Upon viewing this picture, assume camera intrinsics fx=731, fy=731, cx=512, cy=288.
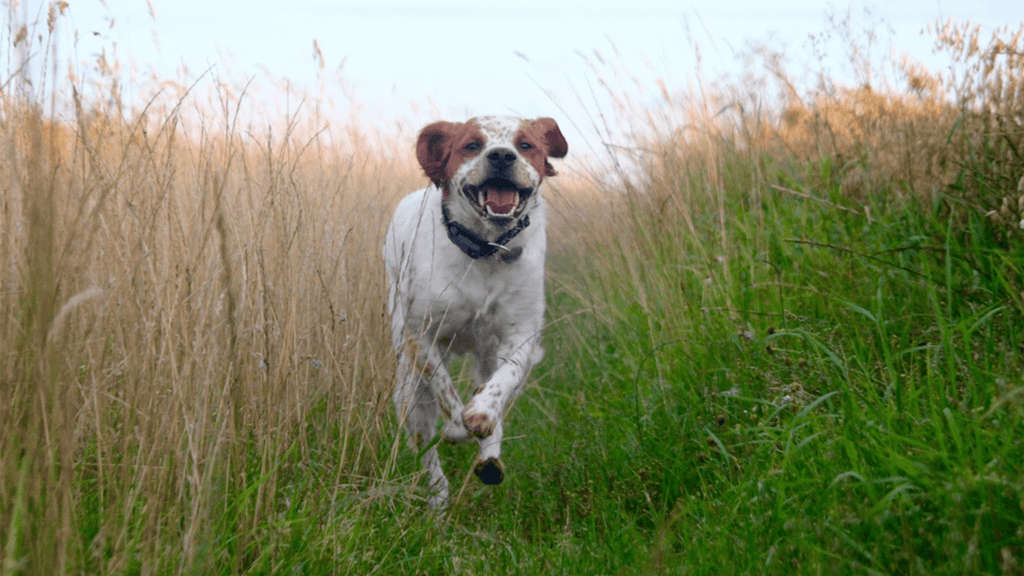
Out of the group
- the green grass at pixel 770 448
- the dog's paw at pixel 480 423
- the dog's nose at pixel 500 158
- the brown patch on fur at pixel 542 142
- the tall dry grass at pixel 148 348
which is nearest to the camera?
the tall dry grass at pixel 148 348

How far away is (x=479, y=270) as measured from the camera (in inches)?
115

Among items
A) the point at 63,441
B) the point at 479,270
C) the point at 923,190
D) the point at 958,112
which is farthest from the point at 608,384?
the point at 63,441

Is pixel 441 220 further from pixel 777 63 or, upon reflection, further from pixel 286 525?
pixel 777 63

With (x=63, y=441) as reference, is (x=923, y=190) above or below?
above

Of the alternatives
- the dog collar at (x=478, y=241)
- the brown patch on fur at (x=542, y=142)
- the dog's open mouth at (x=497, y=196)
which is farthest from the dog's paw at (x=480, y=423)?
the brown patch on fur at (x=542, y=142)

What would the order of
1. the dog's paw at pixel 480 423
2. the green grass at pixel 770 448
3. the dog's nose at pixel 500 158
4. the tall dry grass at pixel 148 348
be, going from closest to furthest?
the tall dry grass at pixel 148 348
the green grass at pixel 770 448
the dog's paw at pixel 480 423
the dog's nose at pixel 500 158

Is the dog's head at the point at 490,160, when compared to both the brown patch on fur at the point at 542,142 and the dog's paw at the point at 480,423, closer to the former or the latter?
the brown patch on fur at the point at 542,142

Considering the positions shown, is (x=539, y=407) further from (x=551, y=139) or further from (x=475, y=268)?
(x=551, y=139)

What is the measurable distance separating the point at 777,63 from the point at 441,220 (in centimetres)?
223

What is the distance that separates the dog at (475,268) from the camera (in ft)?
9.09

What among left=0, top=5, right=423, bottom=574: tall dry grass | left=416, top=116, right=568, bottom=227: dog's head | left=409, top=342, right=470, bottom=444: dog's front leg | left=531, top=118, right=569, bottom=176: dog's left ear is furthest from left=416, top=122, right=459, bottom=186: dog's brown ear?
left=409, top=342, right=470, bottom=444: dog's front leg

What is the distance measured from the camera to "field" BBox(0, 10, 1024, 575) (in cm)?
136

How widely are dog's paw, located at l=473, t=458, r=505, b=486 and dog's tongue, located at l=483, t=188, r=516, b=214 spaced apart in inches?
36.9

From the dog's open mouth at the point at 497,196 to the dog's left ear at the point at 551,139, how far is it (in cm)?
33
